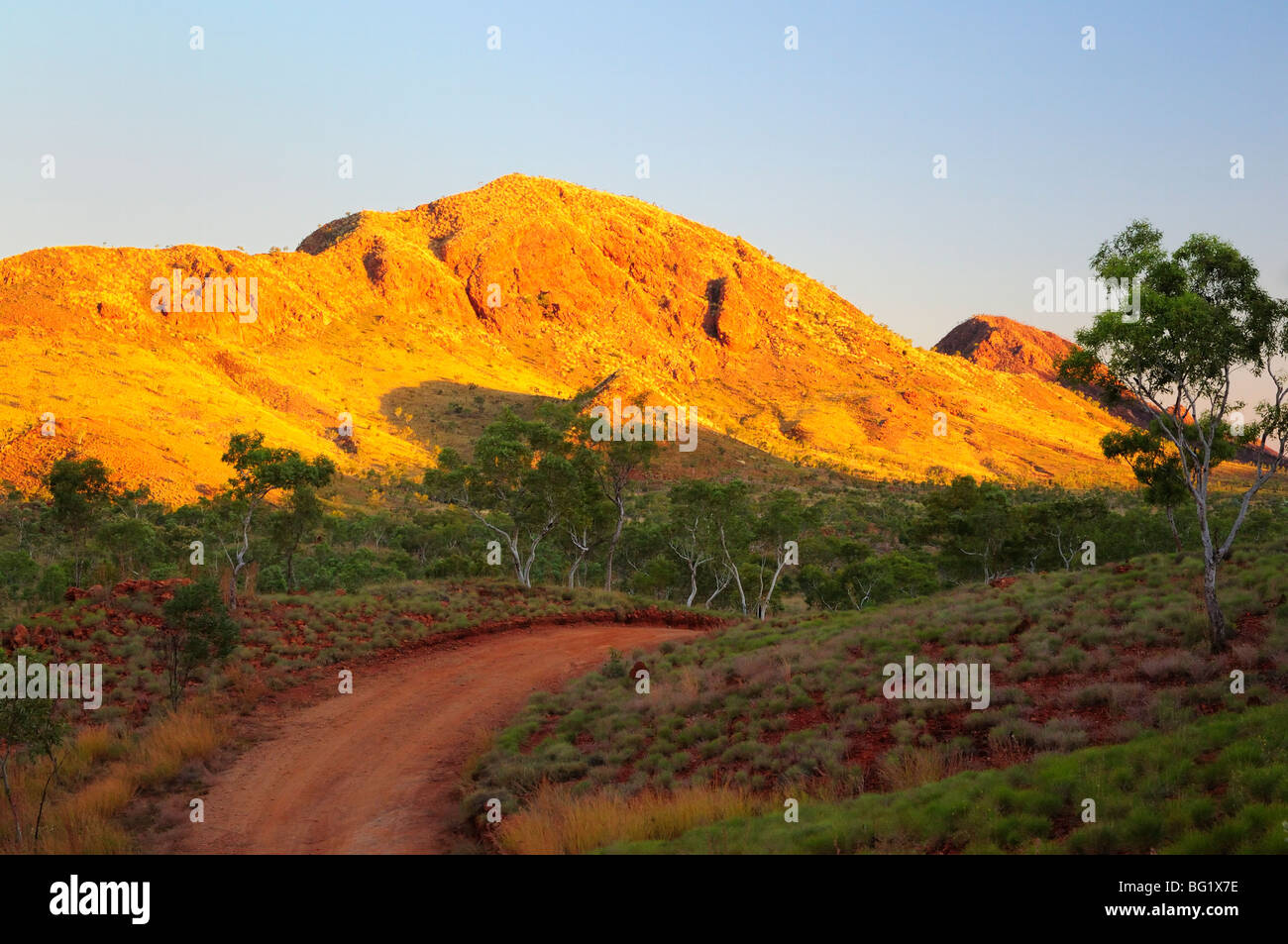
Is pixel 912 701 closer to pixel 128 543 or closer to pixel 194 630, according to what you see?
pixel 194 630

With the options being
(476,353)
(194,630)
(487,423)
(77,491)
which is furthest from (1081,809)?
(476,353)

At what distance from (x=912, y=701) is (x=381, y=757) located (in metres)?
8.93

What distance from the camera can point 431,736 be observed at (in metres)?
15.1

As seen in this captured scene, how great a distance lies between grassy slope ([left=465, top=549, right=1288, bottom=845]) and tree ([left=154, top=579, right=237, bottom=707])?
278 inches

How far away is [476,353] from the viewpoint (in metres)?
123

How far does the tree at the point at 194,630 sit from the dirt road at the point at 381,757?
2.62 metres

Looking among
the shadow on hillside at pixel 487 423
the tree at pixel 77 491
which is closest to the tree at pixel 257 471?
the tree at pixel 77 491

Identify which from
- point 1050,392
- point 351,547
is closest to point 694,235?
point 1050,392

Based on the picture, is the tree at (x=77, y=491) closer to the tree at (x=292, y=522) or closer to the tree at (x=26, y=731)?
the tree at (x=292, y=522)

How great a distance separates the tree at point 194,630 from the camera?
17031mm

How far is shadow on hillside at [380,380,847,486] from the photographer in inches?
3462
